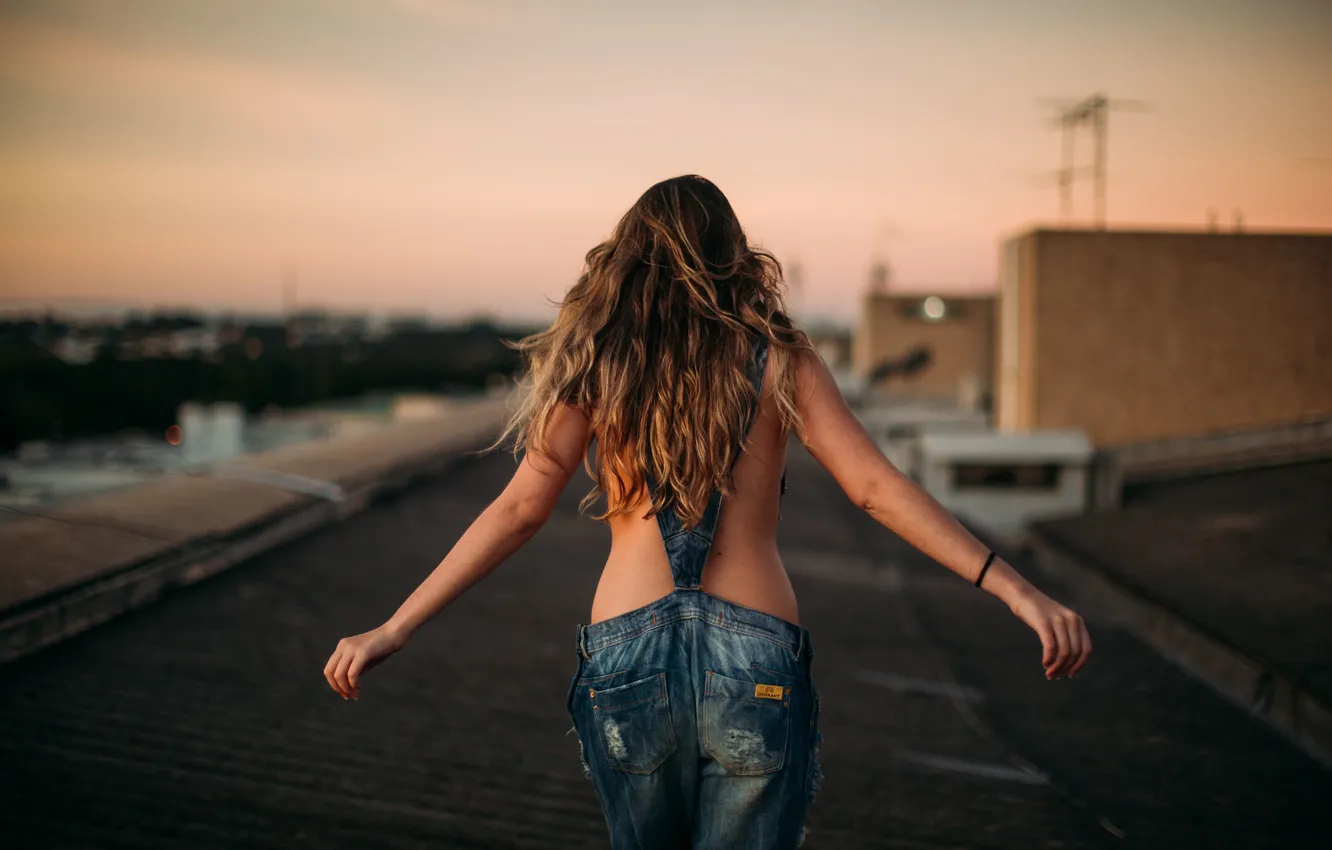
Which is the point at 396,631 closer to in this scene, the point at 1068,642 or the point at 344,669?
the point at 344,669

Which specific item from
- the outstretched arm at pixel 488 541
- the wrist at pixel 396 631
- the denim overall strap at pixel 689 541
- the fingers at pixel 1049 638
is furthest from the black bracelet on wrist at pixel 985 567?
the wrist at pixel 396 631

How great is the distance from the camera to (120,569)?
16.7 ft

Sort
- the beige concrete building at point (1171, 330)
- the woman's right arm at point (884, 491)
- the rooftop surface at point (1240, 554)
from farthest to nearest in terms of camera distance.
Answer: the beige concrete building at point (1171, 330) → the rooftop surface at point (1240, 554) → the woman's right arm at point (884, 491)

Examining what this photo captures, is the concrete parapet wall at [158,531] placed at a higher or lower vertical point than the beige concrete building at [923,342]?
lower

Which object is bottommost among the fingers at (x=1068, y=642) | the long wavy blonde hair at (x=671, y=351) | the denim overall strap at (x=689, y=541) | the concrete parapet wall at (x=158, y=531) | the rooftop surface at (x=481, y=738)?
the rooftop surface at (x=481, y=738)

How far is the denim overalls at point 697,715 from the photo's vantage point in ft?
5.84

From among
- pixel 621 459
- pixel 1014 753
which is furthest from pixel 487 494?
pixel 621 459

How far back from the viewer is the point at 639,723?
179 centimetres

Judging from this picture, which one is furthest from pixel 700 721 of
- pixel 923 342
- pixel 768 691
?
pixel 923 342

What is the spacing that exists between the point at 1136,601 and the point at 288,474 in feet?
19.9

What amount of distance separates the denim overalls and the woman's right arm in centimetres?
23

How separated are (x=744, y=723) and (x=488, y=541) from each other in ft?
1.82

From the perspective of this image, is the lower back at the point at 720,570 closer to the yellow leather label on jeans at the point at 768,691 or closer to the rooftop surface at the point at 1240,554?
the yellow leather label on jeans at the point at 768,691

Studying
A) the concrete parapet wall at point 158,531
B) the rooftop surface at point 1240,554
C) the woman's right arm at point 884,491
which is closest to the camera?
the woman's right arm at point 884,491
